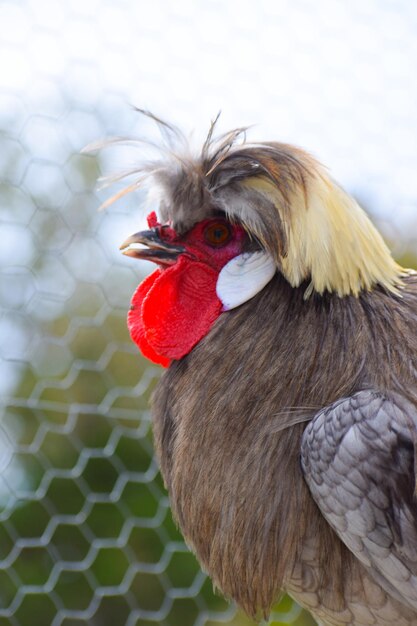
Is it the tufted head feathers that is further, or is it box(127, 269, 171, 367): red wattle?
box(127, 269, 171, 367): red wattle

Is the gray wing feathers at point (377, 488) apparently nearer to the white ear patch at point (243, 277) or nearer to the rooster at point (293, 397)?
the rooster at point (293, 397)

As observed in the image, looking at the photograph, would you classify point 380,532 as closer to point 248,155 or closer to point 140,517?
point 248,155

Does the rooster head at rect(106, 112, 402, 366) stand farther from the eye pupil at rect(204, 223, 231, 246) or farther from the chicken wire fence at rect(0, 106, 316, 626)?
the chicken wire fence at rect(0, 106, 316, 626)

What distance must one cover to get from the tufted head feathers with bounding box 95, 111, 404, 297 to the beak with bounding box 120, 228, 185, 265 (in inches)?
1.2

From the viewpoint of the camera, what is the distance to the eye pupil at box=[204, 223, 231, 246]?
100cm

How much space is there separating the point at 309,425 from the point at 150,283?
28 cm

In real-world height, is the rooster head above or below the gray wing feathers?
above

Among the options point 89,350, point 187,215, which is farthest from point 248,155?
point 89,350

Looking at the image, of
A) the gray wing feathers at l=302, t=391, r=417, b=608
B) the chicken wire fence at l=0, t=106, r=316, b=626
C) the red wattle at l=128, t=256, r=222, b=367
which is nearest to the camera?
the gray wing feathers at l=302, t=391, r=417, b=608

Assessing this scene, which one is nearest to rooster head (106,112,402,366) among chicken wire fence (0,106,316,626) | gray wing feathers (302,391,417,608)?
gray wing feathers (302,391,417,608)

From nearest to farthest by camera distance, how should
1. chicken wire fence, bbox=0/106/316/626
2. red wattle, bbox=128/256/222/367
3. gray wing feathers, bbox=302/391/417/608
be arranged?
gray wing feathers, bbox=302/391/417/608
red wattle, bbox=128/256/222/367
chicken wire fence, bbox=0/106/316/626

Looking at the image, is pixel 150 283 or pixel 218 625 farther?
pixel 218 625

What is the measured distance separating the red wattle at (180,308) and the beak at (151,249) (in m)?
0.01

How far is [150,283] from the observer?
1062 millimetres
